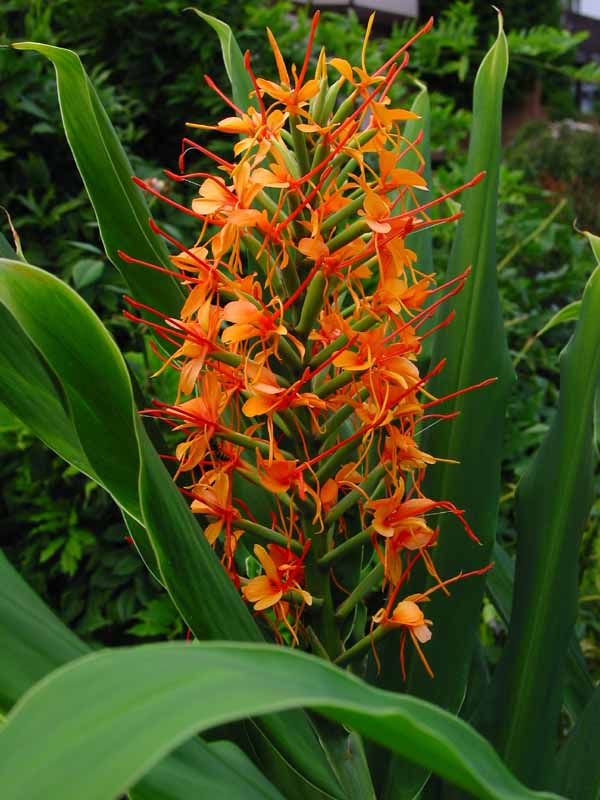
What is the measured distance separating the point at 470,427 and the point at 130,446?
0.92ft

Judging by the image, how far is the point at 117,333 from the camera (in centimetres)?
168

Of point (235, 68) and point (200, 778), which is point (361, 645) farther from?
point (235, 68)

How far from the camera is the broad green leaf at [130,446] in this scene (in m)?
0.49

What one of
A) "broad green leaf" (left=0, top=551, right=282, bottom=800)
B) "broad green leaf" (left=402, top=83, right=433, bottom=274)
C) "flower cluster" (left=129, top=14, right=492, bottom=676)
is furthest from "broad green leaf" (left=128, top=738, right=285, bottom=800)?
"broad green leaf" (left=402, top=83, right=433, bottom=274)

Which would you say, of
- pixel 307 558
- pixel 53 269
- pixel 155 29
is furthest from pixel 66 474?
pixel 155 29

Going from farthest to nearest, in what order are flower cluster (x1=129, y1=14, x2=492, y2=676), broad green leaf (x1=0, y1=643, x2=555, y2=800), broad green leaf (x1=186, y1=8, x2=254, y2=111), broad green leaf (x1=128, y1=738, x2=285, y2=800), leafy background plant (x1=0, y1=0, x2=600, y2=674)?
leafy background plant (x1=0, y1=0, x2=600, y2=674), broad green leaf (x1=186, y1=8, x2=254, y2=111), flower cluster (x1=129, y1=14, x2=492, y2=676), broad green leaf (x1=128, y1=738, x2=285, y2=800), broad green leaf (x1=0, y1=643, x2=555, y2=800)

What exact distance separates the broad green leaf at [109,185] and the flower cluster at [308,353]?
0.27 feet

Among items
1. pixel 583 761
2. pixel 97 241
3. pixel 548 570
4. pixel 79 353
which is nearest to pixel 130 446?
pixel 79 353

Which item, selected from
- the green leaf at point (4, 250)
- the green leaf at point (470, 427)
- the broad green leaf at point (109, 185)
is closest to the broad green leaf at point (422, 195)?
the green leaf at point (470, 427)

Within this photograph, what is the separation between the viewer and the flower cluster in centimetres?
58

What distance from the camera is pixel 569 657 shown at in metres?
0.86

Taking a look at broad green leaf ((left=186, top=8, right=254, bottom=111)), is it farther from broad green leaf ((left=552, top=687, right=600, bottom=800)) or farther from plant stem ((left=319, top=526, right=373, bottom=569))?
broad green leaf ((left=552, top=687, right=600, bottom=800))

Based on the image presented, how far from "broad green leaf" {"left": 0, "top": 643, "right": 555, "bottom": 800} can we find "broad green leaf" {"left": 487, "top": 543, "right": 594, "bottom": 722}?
52 centimetres

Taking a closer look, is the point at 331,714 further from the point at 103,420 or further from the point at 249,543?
the point at 249,543
